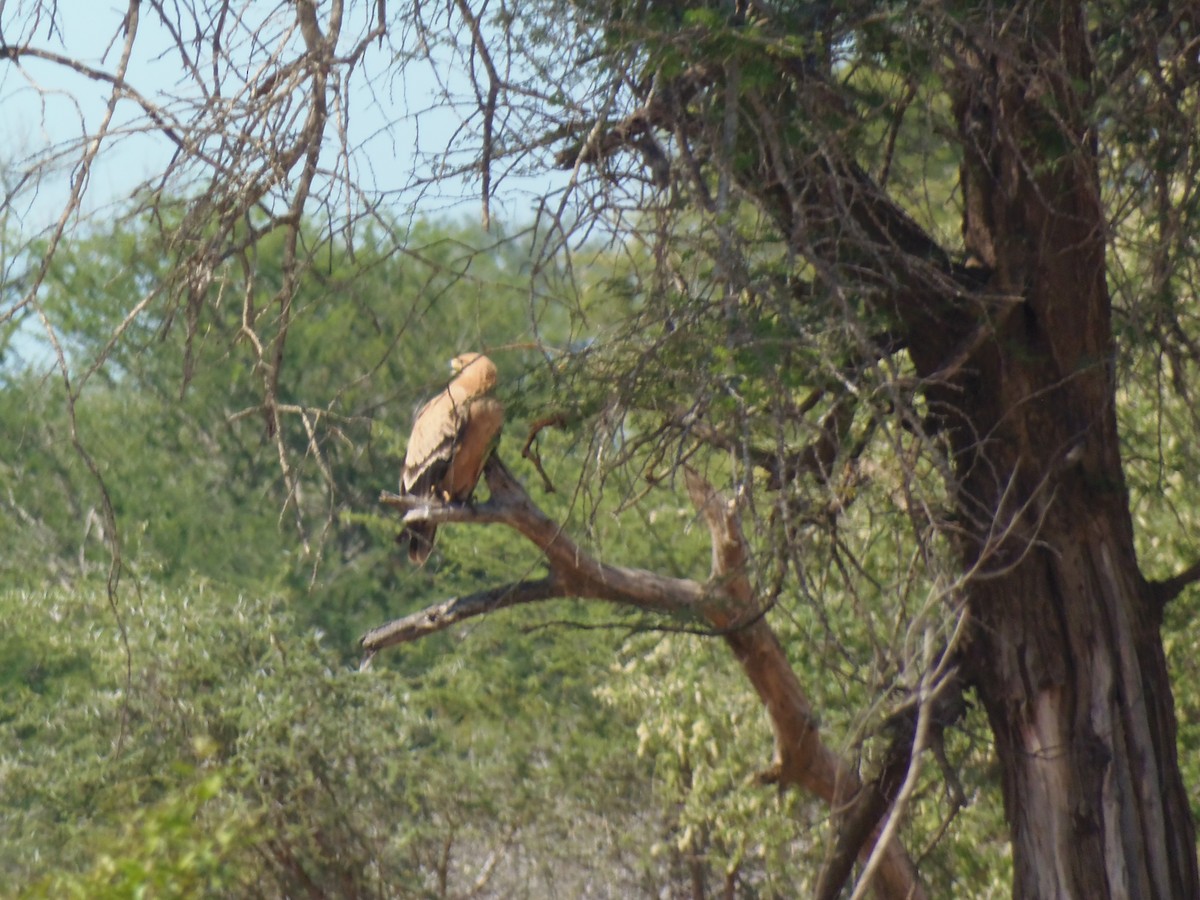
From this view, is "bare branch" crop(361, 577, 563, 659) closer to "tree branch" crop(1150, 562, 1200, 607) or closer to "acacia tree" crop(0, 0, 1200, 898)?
"acacia tree" crop(0, 0, 1200, 898)

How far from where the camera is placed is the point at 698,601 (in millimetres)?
4664

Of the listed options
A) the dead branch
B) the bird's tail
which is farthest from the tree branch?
the bird's tail

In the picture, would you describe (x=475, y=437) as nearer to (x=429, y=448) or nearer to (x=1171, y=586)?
(x=429, y=448)

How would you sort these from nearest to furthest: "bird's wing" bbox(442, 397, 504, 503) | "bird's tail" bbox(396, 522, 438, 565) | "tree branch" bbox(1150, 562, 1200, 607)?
"tree branch" bbox(1150, 562, 1200, 607)
"bird's wing" bbox(442, 397, 504, 503)
"bird's tail" bbox(396, 522, 438, 565)

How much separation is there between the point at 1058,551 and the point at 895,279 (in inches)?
36.6

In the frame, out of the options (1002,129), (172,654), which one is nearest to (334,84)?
(1002,129)

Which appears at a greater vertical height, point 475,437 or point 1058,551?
point 475,437

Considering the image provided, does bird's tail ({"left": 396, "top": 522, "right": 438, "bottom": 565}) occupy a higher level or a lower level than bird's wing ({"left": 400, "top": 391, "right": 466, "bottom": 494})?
lower

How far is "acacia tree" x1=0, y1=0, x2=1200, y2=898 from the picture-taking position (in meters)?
2.81

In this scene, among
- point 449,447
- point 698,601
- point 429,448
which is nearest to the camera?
point 698,601

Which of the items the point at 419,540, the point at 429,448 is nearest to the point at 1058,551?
the point at 429,448

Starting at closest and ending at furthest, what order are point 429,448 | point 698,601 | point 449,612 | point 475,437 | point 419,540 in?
point 449,612
point 698,601
point 475,437
point 429,448
point 419,540

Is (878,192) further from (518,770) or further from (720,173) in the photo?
(518,770)

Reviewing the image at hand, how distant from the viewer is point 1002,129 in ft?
11.5
